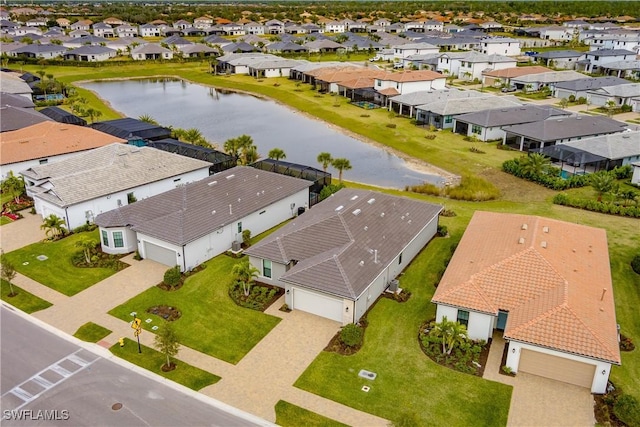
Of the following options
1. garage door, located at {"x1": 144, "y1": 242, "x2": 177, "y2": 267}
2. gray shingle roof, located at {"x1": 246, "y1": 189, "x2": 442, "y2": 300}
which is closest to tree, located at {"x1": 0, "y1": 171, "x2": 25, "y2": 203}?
garage door, located at {"x1": 144, "y1": 242, "x2": 177, "y2": 267}

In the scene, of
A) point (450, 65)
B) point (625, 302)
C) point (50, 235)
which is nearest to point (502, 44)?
point (450, 65)

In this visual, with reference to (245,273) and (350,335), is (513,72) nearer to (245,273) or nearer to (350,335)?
(245,273)

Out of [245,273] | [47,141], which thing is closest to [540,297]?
[245,273]

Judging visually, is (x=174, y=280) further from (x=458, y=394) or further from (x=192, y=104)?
(x=192, y=104)

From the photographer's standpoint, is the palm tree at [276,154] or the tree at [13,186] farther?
the palm tree at [276,154]

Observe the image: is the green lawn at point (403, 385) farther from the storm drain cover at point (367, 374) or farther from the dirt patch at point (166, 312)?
the dirt patch at point (166, 312)

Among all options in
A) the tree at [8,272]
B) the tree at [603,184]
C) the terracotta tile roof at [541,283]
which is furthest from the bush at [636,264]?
the tree at [8,272]

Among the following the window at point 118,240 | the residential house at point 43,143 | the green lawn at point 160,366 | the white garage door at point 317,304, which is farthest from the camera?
the residential house at point 43,143
